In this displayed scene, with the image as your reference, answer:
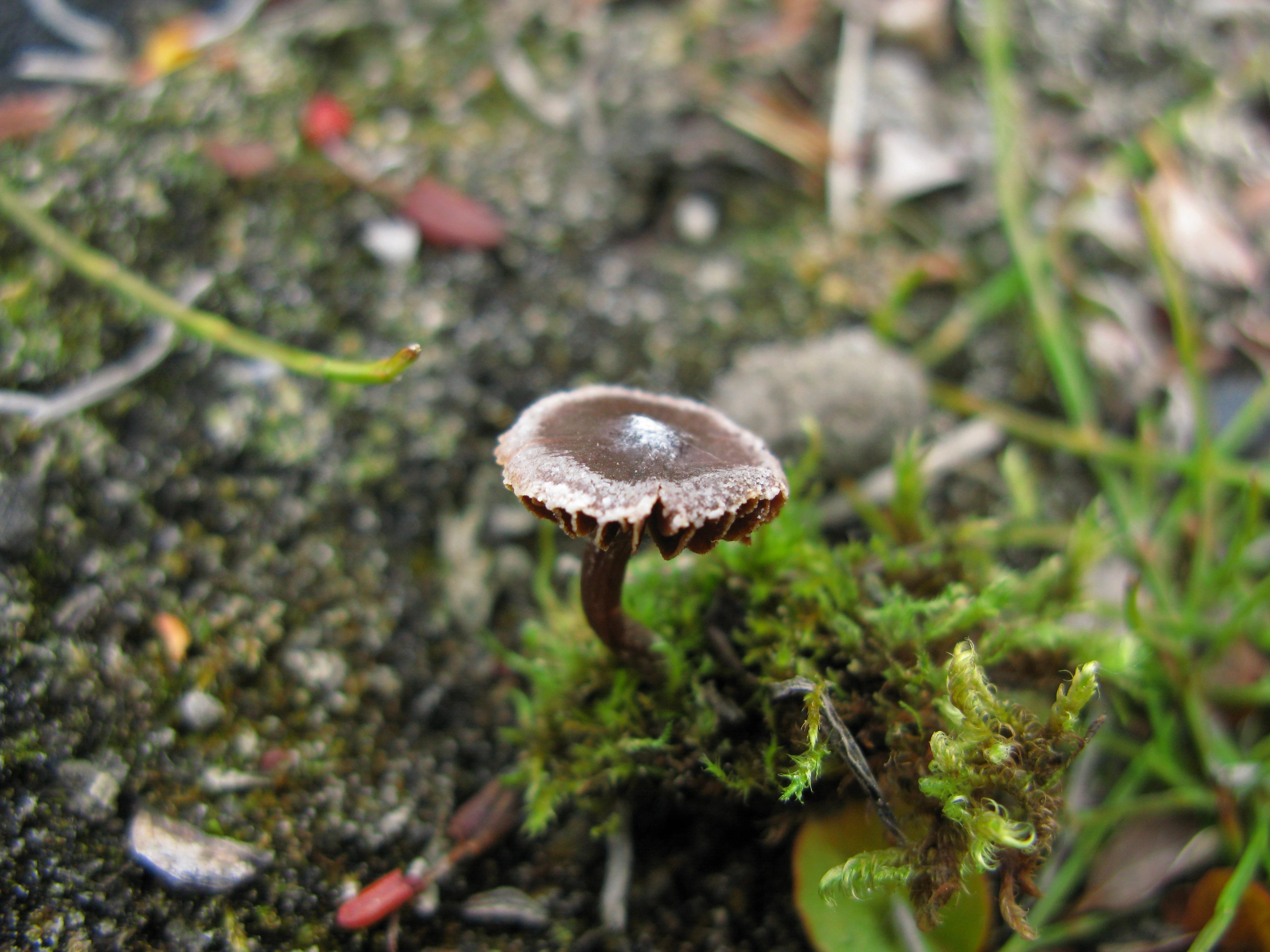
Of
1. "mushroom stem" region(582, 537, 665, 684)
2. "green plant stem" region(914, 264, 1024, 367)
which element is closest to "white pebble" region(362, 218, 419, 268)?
"mushroom stem" region(582, 537, 665, 684)

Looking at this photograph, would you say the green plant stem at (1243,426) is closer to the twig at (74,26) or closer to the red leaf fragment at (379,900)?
the red leaf fragment at (379,900)

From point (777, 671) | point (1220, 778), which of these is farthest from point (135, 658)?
point (1220, 778)

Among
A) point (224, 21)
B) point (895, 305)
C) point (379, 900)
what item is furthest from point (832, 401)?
point (224, 21)

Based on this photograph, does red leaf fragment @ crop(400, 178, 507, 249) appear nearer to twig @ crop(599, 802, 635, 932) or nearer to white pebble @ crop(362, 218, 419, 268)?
white pebble @ crop(362, 218, 419, 268)

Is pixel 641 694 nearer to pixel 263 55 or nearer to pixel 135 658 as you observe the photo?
pixel 135 658

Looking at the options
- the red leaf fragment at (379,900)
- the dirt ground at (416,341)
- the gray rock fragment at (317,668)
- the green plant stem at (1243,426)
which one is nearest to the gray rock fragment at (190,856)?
the dirt ground at (416,341)

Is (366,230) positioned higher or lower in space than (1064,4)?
lower
